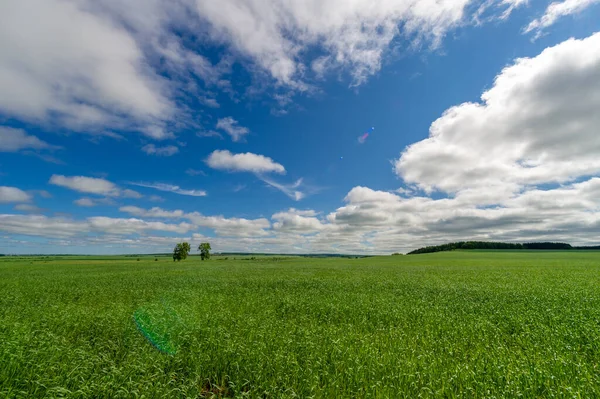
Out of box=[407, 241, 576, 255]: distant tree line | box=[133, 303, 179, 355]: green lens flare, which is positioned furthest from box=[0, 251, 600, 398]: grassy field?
box=[407, 241, 576, 255]: distant tree line

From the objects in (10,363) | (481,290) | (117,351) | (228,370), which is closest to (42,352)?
(10,363)

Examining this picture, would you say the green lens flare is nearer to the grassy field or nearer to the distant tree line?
the grassy field

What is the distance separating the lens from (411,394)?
21.6 ft

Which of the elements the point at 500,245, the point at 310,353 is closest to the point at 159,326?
the point at 310,353

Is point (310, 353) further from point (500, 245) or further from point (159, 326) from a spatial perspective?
point (500, 245)

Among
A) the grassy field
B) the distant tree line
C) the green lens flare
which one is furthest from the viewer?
the distant tree line

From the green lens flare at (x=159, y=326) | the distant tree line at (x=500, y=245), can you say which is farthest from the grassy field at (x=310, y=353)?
the distant tree line at (x=500, y=245)

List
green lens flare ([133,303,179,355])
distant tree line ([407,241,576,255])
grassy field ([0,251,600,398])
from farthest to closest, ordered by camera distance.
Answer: distant tree line ([407,241,576,255]) → green lens flare ([133,303,179,355]) → grassy field ([0,251,600,398])

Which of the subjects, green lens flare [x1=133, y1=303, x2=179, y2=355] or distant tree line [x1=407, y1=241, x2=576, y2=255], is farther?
distant tree line [x1=407, y1=241, x2=576, y2=255]

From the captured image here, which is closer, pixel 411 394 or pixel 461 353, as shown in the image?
pixel 411 394

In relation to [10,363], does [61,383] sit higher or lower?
lower

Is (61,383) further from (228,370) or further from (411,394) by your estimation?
(411,394)

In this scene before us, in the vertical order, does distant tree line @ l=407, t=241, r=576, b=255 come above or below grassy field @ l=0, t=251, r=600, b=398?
above

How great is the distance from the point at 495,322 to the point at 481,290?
35.6 feet
